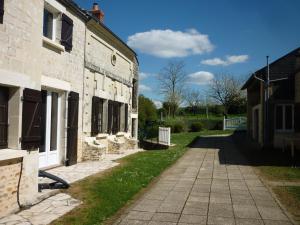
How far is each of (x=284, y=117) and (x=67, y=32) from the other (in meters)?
12.6

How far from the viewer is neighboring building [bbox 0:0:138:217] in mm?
6805

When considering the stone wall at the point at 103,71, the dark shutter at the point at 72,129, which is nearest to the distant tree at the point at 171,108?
the stone wall at the point at 103,71

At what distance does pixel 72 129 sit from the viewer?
41.5ft

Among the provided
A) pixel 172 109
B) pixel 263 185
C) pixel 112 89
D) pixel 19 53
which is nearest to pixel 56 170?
pixel 19 53

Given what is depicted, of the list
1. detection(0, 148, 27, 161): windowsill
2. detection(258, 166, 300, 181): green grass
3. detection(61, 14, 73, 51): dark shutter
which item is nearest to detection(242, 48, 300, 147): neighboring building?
detection(258, 166, 300, 181): green grass

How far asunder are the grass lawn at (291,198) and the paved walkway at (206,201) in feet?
0.75

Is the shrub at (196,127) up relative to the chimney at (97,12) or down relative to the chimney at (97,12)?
down

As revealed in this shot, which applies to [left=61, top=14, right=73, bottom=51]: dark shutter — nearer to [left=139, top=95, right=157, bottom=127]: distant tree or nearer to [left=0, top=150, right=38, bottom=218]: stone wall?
[left=0, top=150, right=38, bottom=218]: stone wall

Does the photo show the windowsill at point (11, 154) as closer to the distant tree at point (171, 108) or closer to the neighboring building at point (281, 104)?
the neighboring building at point (281, 104)

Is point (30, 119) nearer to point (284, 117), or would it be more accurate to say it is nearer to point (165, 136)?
point (284, 117)

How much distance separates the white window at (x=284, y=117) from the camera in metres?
19.5

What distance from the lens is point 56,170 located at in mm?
11195

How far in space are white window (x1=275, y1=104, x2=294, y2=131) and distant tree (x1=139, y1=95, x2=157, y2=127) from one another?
21053 millimetres

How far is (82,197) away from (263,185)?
Answer: 5.01 m
